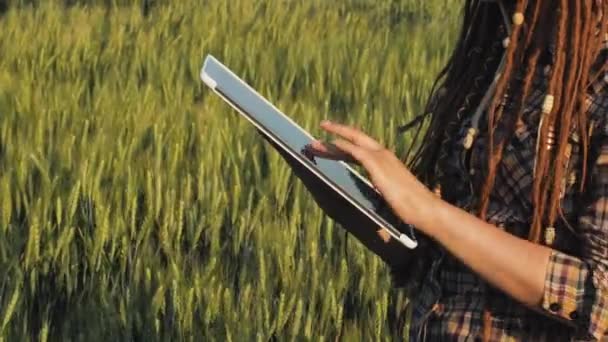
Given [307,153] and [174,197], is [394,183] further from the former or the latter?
[174,197]

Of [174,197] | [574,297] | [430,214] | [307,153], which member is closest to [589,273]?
[574,297]

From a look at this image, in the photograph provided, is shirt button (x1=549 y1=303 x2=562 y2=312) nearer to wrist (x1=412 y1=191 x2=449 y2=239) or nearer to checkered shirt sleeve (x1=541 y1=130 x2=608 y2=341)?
checkered shirt sleeve (x1=541 y1=130 x2=608 y2=341)

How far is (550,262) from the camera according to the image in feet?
3.13

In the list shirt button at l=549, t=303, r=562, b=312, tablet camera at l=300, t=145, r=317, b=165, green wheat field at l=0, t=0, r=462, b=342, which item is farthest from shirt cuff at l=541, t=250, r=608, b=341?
green wheat field at l=0, t=0, r=462, b=342

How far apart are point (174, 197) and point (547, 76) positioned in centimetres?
154

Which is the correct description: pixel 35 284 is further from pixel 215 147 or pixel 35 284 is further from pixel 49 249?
pixel 215 147

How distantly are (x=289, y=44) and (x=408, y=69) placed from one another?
1.72 feet

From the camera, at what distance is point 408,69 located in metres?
4.23

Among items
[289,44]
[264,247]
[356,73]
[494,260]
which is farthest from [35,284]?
[289,44]

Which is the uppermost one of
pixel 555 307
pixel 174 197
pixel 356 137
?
pixel 174 197

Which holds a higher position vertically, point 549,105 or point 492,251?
point 549,105

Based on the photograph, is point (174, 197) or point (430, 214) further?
point (174, 197)

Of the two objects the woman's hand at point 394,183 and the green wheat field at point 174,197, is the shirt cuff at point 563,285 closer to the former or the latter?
the woman's hand at point 394,183

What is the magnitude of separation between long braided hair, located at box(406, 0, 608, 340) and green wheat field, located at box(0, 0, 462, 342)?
507mm
